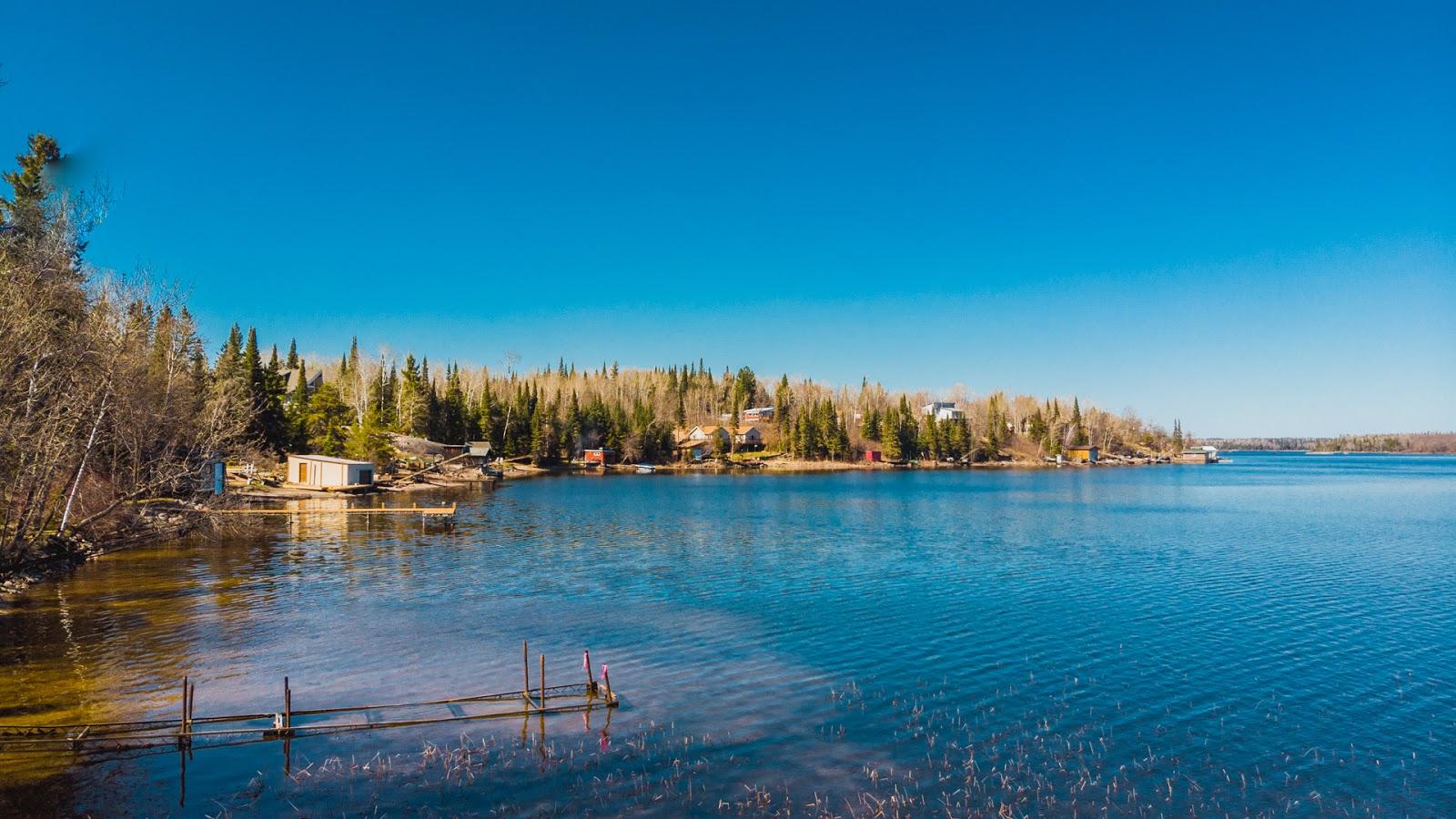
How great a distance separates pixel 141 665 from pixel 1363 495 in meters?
126

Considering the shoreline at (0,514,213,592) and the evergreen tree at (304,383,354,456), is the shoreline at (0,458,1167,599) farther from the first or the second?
the evergreen tree at (304,383,354,456)

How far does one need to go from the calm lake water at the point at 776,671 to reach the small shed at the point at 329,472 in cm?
2736

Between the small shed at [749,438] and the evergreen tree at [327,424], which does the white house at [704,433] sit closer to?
the small shed at [749,438]

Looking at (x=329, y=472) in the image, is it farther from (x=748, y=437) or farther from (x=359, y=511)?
(x=748, y=437)

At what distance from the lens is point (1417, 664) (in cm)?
2422

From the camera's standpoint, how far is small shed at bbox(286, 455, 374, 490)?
75.7m

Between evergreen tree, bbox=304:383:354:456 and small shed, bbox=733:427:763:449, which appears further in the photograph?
small shed, bbox=733:427:763:449

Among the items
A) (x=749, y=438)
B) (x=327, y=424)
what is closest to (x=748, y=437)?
(x=749, y=438)

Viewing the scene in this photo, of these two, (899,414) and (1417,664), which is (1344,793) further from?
(899,414)

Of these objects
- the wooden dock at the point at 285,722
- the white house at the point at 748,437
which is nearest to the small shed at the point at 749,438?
the white house at the point at 748,437

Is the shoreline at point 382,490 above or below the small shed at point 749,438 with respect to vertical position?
below

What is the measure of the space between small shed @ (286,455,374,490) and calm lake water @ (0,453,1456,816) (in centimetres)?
2736

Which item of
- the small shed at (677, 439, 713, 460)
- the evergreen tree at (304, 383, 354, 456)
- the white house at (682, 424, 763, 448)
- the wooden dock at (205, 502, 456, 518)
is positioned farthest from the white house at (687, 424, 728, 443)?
the wooden dock at (205, 502, 456, 518)

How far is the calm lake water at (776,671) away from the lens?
15062mm
